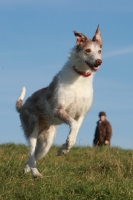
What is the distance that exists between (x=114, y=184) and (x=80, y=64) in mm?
2570

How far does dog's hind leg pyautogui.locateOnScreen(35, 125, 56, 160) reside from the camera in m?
9.84

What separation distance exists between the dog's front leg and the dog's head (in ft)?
3.24

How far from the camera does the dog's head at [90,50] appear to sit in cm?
903

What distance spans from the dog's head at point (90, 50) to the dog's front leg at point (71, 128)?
38.9 inches

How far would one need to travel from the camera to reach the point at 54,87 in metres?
9.47

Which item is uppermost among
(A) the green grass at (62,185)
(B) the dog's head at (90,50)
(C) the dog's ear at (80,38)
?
(C) the dog's ear at (80,38)

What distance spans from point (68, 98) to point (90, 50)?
95 cm

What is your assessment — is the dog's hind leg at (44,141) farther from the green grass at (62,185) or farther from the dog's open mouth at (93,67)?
the dog's open mouth at (93,67)

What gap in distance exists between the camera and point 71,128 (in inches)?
341

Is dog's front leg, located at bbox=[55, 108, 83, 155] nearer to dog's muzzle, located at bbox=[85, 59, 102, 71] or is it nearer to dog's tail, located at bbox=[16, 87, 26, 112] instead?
dog's muzzle, located at bbox=[85, 59, 102, 71]

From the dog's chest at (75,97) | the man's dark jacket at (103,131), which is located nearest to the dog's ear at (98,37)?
the dog's chest at (75,97)

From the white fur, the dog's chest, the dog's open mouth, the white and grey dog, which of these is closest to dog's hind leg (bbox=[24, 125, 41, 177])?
the white and grey dog

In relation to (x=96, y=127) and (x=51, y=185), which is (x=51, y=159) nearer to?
(x=51, y=185)

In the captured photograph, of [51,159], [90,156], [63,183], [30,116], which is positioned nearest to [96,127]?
[90,156]
